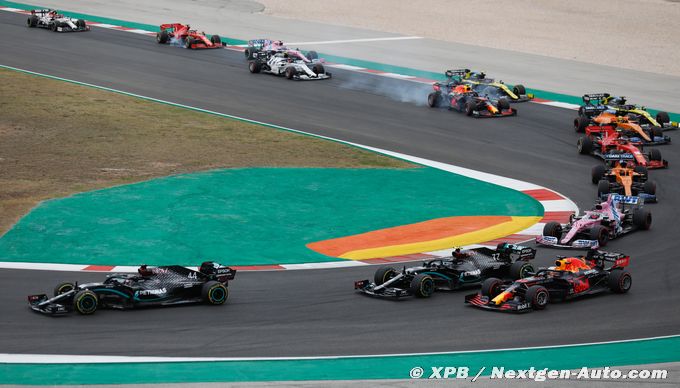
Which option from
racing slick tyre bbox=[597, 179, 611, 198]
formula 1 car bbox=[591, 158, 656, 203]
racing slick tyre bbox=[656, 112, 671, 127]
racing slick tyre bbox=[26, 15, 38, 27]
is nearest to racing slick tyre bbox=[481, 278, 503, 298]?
formula 1 car bbox=[591, 158, 656, 203]

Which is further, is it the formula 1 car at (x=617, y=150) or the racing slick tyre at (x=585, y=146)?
the racing slick tyre at (x=585, y=146)

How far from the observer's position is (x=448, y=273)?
21.1m

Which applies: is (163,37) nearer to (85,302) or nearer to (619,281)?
(85,302)

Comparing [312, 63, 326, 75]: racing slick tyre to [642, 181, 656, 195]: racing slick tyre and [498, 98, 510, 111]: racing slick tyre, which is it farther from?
[642, 181, 656, 195]: racing slick tyre

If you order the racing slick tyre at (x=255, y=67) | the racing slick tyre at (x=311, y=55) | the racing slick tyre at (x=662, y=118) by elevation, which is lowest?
the racing slick tyre at (x=255, y=67)

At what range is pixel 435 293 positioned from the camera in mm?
20984

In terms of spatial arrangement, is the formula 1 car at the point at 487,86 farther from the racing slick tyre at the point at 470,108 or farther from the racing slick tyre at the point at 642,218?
the racing slick tyre at the point at 642,218

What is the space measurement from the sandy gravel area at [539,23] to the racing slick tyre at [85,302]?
3474 cm

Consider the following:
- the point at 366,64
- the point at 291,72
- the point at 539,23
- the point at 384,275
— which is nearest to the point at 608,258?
the point at 384,275

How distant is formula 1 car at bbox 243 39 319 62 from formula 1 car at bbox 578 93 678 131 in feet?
40.4

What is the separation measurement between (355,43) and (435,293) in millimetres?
33223

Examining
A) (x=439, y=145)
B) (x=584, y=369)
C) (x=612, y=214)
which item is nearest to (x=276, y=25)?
(x=439, y=145)

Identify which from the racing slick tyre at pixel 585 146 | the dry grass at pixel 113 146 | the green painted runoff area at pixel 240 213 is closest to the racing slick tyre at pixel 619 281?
the green painted runoff area at pixel 240 213

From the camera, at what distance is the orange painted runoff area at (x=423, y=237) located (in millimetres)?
24312
